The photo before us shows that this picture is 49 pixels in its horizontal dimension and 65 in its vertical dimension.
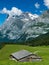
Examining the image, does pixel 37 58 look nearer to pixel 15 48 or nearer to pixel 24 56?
pixel 24 56

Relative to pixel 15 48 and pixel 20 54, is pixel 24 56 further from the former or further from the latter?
pixel 15 48

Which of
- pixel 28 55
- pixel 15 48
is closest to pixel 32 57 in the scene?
pixel 28 55

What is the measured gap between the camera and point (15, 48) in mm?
174875

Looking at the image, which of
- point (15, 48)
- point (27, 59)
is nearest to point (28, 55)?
point (27, 59)

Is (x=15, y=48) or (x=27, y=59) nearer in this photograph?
(x=27, y=59)

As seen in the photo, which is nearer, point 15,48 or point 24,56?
point 24,56

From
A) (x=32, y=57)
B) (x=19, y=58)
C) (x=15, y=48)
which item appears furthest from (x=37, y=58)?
(x=15, y=48)

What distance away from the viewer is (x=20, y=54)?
10769 centimetres

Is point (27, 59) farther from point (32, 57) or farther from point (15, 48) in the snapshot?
point (15, 48)

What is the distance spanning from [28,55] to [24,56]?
2396mm

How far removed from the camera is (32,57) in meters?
105

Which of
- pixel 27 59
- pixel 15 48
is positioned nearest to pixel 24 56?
pixel 27 59

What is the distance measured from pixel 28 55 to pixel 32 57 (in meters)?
2.31

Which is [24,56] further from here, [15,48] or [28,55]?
[15,48]
